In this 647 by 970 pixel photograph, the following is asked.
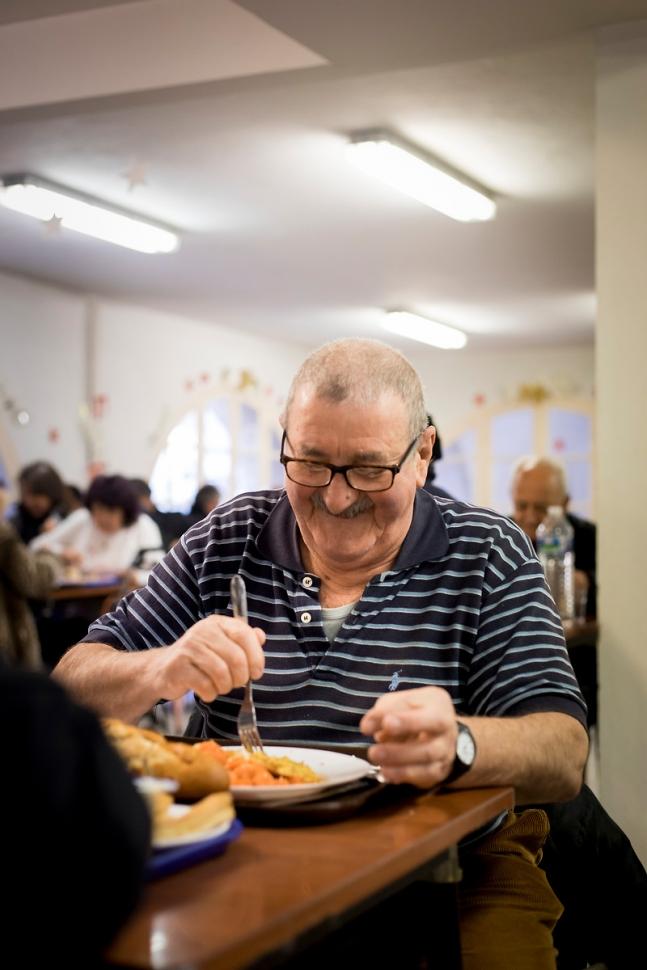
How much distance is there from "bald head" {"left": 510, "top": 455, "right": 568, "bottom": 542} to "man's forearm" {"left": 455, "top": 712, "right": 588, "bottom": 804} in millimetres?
3784

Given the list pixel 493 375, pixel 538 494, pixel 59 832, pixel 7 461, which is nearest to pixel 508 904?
pixel 59 832

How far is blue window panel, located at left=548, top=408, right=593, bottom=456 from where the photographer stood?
41.0ft

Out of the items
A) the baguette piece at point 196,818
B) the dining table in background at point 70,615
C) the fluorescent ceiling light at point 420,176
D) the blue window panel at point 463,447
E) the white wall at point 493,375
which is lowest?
the dining table in background at point 70,615

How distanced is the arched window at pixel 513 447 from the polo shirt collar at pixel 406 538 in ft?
34.7

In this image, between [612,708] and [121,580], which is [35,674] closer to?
[612,708]

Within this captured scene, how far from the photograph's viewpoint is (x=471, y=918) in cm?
164

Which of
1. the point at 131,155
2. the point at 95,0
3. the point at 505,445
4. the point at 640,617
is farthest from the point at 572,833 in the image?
the point at 505,445

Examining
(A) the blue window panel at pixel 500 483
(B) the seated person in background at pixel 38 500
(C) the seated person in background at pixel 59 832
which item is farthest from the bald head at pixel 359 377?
(A) the blue window panel at pixel 500 483

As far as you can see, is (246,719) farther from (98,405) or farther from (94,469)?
(98,405)

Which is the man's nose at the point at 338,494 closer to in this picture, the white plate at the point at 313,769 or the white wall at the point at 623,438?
the white plate at the point at 313,769

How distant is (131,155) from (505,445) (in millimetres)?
7843

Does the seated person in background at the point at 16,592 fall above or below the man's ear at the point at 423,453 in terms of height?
below

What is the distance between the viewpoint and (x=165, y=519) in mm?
8555

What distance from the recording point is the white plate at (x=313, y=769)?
1.27m
